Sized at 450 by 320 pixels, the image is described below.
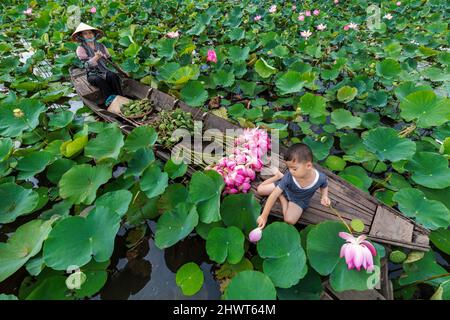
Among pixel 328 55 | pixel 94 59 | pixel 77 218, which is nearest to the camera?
pixel 77 218

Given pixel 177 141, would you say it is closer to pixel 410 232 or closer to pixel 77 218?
pixel 77 218

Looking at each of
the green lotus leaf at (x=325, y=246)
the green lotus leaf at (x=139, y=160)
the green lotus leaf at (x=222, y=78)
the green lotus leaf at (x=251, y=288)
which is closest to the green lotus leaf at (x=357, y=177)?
the green lotus leaf at (x=325, y=246)

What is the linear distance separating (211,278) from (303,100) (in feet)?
6.57

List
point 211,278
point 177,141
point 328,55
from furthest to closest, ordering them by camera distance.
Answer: point 328,55 < point 177,141 < point 211,278

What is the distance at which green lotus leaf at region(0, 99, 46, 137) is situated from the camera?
9.30 feet

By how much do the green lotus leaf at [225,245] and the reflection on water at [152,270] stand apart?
13.7 inches

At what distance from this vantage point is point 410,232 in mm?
1894

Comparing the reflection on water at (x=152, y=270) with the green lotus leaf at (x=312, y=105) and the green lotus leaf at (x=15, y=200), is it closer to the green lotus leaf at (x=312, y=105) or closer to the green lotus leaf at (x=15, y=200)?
the green lotus leaf at (x=15, y=200)

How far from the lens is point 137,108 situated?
11.4 feet

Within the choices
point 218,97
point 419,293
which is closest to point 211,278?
point 419,293

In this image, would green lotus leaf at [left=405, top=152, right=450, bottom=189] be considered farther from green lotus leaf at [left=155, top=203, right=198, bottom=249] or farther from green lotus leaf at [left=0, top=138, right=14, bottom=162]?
green lotus leaf at [left=0, top=138, right=14, bottom=162]

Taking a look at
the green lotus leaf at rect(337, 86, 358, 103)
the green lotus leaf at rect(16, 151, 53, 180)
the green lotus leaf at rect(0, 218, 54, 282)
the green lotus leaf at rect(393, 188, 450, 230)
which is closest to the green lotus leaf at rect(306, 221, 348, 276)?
the green lotus leaf at rect(393, 188, 450, 230)

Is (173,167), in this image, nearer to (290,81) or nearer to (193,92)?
(193,92)

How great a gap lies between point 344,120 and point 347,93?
0.49 m
